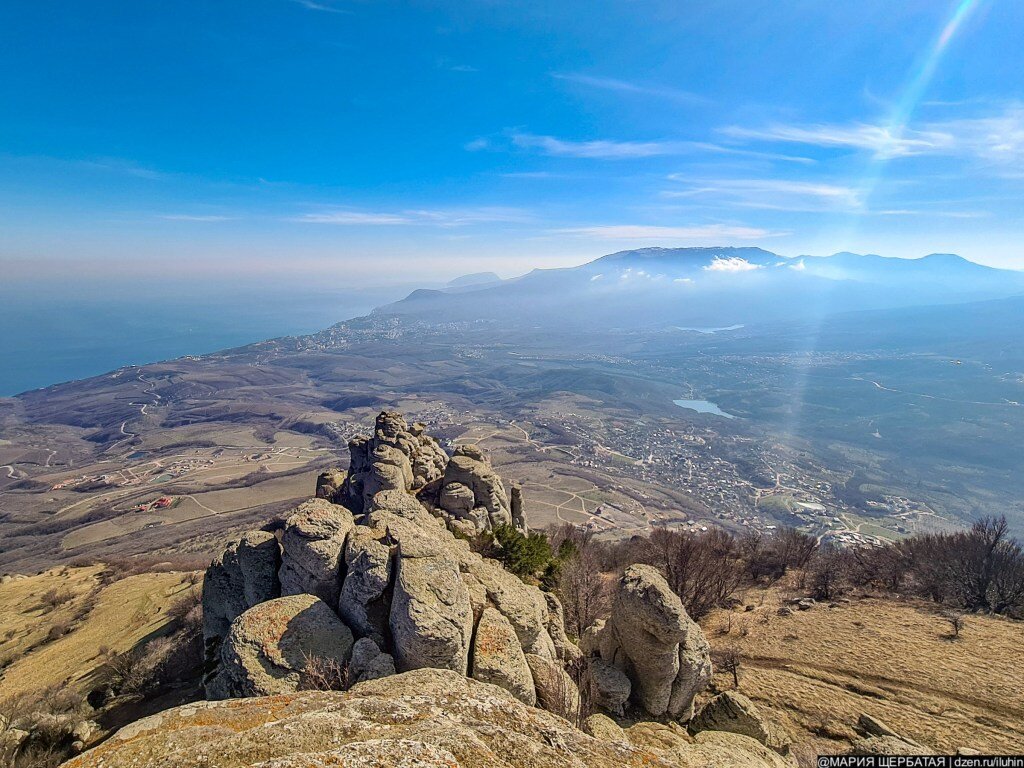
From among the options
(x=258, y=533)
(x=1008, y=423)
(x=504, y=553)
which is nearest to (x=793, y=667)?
(x=504, y=553)

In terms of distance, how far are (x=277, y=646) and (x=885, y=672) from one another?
2357 cm

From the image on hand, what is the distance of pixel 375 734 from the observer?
7102 mm

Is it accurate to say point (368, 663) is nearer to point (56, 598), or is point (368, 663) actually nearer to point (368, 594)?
point (368, 594)

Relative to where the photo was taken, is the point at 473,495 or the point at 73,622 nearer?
the point at 73,622

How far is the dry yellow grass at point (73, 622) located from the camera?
2277 centimetres

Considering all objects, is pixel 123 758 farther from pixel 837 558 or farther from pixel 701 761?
pixel 837 558

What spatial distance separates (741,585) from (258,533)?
30789mm

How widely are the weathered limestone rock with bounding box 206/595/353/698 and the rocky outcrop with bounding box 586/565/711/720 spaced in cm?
967

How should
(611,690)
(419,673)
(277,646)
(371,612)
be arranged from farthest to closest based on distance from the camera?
1. (611,690)
2. (371,612)
3. (277,646)
4. (419,673)

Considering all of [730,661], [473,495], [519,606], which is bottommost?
[730,661]

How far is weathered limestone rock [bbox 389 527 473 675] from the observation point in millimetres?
11086

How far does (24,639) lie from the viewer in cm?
2859

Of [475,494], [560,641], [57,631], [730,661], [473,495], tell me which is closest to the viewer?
[560,641]

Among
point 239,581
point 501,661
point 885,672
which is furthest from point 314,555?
point 885,672
